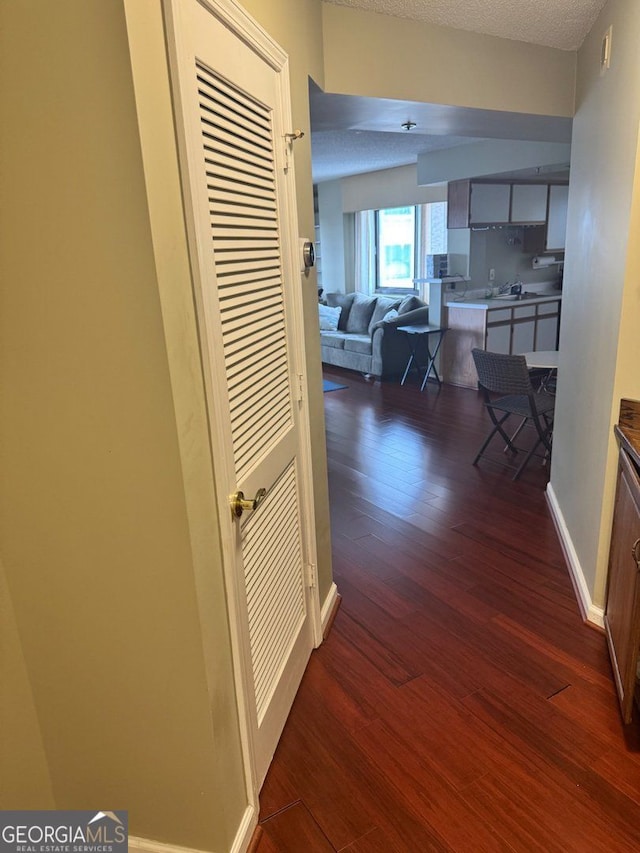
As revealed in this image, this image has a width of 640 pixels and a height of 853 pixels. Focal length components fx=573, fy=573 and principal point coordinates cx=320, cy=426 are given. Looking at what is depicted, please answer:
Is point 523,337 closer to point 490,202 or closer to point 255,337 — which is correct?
point 490,202

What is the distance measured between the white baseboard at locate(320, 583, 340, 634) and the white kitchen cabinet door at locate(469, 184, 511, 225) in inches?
176

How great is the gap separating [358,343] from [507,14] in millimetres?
4678

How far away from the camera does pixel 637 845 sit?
1.49m

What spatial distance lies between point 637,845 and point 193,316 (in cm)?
174

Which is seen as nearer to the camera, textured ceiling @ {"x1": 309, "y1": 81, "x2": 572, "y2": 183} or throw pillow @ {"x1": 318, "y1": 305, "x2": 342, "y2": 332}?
textured ceiling @ {"x1": 309, "y1": 81, "x2": 572, "y2": 183}

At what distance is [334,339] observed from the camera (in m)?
7.41

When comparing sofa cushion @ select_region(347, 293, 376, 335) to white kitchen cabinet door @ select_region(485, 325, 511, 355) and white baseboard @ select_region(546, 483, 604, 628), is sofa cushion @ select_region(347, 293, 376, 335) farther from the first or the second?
white baseboard @ select_region(546, 483, 604, 628)

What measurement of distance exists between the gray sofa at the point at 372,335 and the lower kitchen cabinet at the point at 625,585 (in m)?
4.41

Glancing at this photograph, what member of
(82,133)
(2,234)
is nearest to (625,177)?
→ (82,133)

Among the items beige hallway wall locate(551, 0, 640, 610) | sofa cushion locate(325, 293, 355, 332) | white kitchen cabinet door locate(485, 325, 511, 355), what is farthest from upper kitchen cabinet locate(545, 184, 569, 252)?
beige hallway wall locate(551, 0, 640, 610)

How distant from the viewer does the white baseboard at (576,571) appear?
2348 mm

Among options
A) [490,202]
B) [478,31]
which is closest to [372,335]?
[490,202]

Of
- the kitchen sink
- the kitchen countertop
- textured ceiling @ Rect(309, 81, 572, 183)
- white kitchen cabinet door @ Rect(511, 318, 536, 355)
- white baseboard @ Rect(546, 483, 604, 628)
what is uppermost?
textured ceiling @ Rect(309, 81, 572, 183)

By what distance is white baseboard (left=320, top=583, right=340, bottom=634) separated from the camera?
239cm
